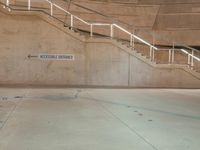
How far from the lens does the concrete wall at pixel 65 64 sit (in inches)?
834

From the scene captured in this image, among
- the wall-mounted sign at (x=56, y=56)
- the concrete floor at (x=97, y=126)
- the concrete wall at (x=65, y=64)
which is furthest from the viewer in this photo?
the wall-mounted sign at (x=56, y=56)

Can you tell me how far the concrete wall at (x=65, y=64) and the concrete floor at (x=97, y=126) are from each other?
8.62 m

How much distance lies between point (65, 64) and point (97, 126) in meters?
13.4

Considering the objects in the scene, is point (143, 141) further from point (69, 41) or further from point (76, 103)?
point (69, 41)

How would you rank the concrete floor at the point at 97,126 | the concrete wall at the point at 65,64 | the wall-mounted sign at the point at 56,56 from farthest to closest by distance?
1. the wall-mounted sign at the point at 56,56
2. the concrete wall at the point at 65,64
3. the concrete floor at the point at 97,126

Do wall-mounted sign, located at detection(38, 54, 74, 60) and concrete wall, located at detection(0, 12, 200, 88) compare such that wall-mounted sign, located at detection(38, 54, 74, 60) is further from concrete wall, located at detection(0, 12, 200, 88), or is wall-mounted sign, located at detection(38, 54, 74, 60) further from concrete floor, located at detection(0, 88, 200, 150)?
concrete floor, located at detection(0, 88, 200, 150)

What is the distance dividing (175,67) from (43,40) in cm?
731

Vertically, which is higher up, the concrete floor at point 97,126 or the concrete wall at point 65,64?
the concrete wall at point 65,64

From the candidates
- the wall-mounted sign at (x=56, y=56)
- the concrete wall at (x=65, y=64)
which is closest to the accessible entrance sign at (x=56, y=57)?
the wall-mounted sign at (x=56, y=56)

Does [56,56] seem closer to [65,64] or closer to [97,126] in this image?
[65,64]

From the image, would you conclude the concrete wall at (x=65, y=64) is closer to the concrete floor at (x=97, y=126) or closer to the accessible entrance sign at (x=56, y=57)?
the accessible entrance sign at (x=56, y=57)

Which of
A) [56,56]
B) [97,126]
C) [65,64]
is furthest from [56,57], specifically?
[97,126]

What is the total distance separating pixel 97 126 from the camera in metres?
8.43

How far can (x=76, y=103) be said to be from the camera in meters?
12.7
